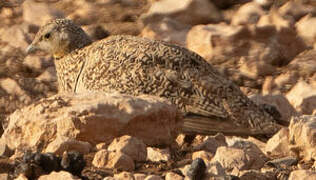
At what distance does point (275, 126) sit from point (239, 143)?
1179 mm

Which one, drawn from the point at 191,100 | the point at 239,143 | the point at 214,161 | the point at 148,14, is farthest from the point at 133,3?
the point at 214,161

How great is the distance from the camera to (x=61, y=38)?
7.69 meters

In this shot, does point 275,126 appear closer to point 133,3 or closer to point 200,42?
point 200,42

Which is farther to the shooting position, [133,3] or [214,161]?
[133,3]

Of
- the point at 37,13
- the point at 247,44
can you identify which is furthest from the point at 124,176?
the point at 37,13

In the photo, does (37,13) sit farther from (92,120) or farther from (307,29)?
(92,120)

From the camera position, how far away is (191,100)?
6.49 metres

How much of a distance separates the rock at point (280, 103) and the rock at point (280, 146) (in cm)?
158

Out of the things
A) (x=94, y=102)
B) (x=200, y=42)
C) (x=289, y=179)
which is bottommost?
(x=289, y=179)

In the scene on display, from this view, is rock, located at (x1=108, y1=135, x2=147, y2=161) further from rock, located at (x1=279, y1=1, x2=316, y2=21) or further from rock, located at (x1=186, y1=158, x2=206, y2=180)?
rock, located at (x1=279, y1=1, x2=316, y2=21)

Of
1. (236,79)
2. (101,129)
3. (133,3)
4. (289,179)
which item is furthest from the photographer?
(133,3)

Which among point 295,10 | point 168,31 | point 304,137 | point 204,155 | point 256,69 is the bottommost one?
point 204,155

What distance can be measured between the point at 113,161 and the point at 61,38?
3388 mm

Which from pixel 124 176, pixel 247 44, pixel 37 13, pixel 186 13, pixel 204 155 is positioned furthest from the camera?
pixel 37 13
